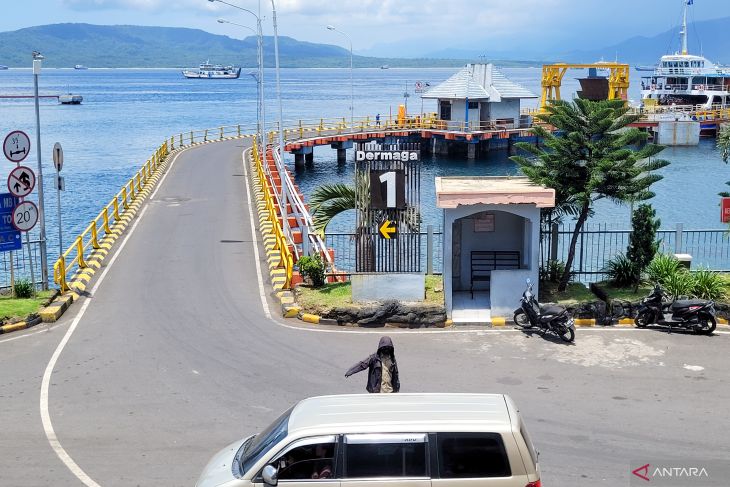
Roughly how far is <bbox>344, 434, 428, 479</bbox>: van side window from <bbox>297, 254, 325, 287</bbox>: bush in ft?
37.3

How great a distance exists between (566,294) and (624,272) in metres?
1.47

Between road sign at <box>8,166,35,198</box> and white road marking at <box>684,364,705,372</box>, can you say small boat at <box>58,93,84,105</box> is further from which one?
white road marking at <box>684,364,705,372</box>

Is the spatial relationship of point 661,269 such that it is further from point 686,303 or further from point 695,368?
point 695,368

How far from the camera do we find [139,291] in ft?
67.0

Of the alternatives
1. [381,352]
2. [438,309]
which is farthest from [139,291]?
[381,352]

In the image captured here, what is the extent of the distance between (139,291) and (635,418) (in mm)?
12399

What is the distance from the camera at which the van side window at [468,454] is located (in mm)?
8273

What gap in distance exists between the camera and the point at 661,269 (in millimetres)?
18844

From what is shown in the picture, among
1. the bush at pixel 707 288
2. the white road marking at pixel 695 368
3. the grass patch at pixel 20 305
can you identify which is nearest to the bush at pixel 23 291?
the grass patch at pixel 20 305

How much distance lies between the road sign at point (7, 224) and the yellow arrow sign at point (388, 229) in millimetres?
8543

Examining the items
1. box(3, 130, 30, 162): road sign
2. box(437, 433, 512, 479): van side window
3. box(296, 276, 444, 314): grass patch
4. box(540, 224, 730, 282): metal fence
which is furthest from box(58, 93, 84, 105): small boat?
box(437, 433, 512, 479): van side window

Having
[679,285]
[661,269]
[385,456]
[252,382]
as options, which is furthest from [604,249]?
[385,456]

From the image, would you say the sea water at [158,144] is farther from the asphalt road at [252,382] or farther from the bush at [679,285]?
the bush at [679,285]

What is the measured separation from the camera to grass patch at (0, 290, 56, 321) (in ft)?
58.9
